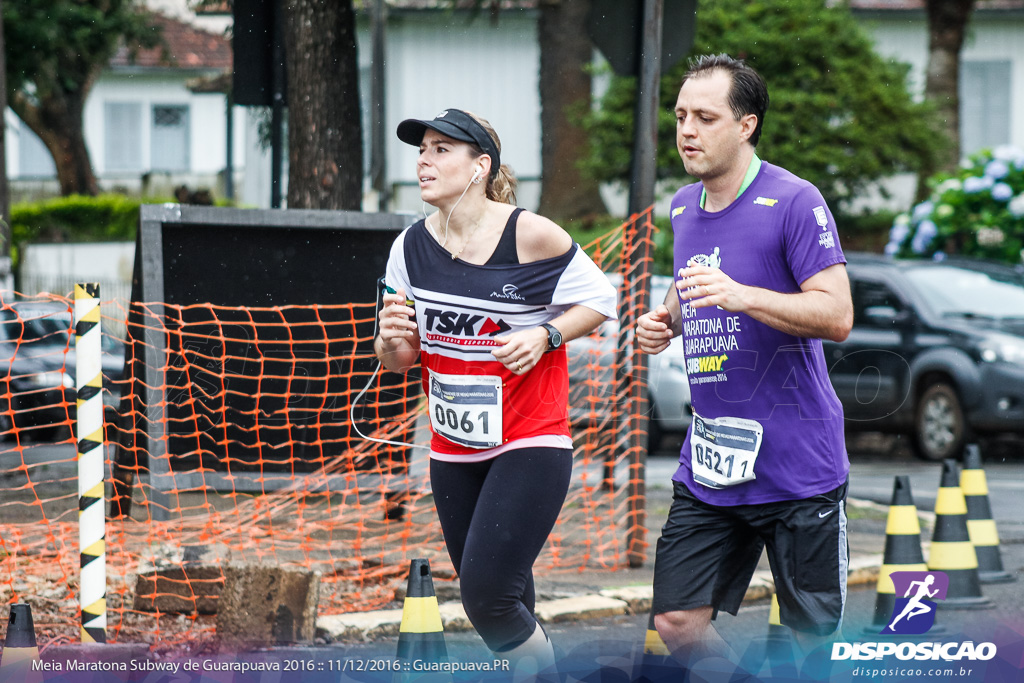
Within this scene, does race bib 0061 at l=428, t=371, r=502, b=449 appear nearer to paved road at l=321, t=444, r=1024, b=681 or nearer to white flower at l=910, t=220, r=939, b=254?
paved road at l=321, t=444, r=1024, b=681

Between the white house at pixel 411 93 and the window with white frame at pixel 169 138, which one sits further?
the window with white frame at pixel 169 138

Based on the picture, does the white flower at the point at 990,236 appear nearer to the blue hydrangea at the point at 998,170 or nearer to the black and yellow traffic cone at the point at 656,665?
the blue hydrangea at the point at 998,170

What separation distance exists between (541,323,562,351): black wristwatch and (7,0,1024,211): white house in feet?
3.44

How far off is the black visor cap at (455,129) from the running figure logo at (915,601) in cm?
206

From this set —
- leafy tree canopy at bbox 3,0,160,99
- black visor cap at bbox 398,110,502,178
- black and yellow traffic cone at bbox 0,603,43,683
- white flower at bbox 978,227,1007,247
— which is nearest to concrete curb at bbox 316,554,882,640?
black and yellow traffic cone at bbox 0,603,43,683

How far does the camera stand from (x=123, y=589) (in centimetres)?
578

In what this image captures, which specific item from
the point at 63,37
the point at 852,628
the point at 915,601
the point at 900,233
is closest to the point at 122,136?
the point at 63,37

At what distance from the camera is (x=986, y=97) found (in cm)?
2728

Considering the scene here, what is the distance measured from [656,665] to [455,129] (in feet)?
5.42

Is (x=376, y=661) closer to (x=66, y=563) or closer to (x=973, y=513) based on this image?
(x=66, y=563)

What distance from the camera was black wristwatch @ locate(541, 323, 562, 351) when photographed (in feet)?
11.3

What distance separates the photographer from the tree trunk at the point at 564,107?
8.52m

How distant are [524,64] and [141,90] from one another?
107 feet

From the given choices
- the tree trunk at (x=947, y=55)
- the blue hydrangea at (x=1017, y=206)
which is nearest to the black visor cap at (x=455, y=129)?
the blue hydrangea at (x=1017, y=206)
